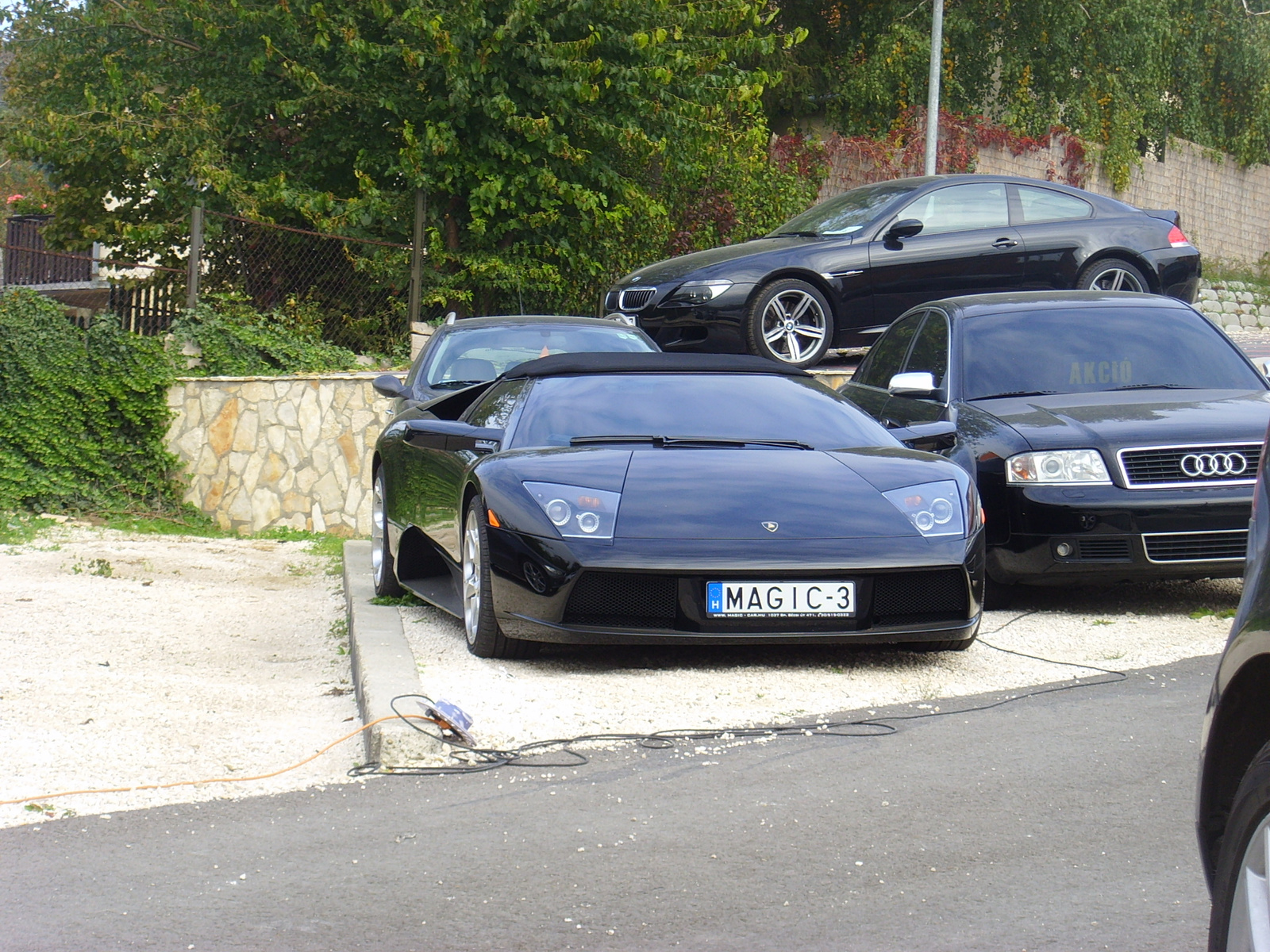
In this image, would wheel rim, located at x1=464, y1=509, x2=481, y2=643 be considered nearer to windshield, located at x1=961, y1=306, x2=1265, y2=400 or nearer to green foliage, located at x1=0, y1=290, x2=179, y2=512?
windshield, located at x1=961, y1=306, x2=1265, y2=400

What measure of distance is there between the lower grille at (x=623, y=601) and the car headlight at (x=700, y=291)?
7.74 metres

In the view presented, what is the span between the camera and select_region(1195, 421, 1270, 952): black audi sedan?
237 cm

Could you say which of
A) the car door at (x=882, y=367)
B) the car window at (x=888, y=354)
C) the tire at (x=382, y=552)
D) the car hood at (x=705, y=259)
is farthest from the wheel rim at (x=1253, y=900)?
the car hood at (x=705, y=259)

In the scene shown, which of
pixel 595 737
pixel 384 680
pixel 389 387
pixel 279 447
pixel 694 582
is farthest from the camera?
pixel 279 447

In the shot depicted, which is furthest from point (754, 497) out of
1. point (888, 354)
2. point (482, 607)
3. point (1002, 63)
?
point (1002, 63)

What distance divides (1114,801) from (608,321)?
7.48 m

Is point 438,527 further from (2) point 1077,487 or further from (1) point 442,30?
(1) point 442,30

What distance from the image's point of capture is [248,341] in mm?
15438

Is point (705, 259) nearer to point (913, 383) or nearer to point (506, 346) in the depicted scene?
point (506, 346)

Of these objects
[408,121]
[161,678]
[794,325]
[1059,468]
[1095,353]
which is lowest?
[161,678]

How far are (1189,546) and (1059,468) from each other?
0.69 metres

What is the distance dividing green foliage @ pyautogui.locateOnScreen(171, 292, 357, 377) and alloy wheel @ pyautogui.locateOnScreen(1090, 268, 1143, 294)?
7.31 metres

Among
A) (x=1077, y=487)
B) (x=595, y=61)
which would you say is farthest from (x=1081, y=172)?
(x=1077, y=487)

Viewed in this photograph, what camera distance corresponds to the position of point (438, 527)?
7.32 meters
